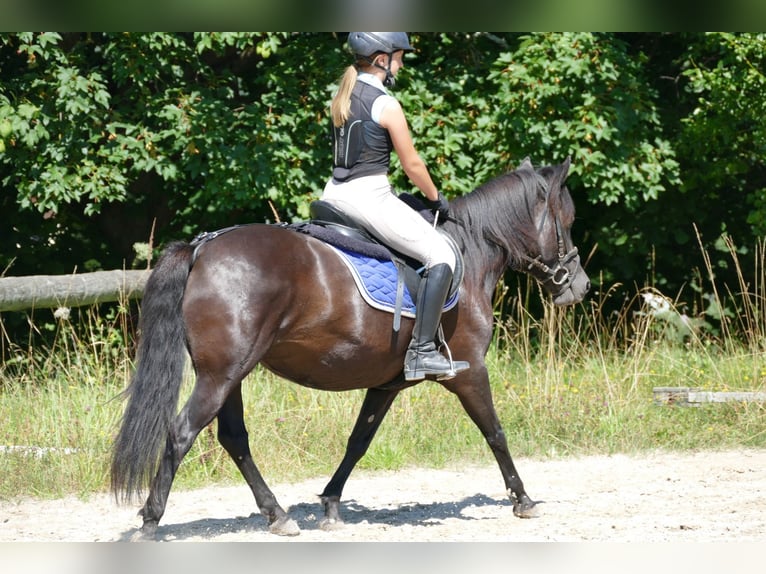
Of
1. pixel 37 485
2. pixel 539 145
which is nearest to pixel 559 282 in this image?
pixel 37 485

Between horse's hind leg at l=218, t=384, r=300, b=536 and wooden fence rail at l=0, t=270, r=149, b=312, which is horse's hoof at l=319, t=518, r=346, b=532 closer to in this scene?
horse's hind leg at l=218, t=384, r=300, b=536

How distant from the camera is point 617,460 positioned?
23.0 ft

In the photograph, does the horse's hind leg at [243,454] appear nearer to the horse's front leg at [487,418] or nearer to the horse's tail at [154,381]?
the horse's tail at [154,381]

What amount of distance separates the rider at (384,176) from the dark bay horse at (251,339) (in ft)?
0.53

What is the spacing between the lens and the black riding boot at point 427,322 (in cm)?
470

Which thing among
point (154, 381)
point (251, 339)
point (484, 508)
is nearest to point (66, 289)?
point (154, 381)

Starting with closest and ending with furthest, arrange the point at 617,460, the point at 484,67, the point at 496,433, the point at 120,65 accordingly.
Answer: the point at 496,433, the point at 617,460, the point at 120,65, the point at 484,67

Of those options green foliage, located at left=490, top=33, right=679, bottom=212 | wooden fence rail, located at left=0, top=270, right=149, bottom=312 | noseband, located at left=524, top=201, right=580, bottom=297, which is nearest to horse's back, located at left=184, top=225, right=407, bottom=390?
noseband, located at left=524, top=201, right=580, bottom=297

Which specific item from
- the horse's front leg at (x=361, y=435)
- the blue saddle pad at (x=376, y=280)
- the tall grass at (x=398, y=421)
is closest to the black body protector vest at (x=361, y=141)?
the blue saddle pad at (x=376, y=280)

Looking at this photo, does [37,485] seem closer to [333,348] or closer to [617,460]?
[333,348]

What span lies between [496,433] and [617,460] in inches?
82.5

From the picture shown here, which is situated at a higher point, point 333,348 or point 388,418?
point 333,348

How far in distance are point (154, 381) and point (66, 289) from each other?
10.7ft

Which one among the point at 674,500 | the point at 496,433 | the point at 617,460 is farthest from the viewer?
the point at 617,460
